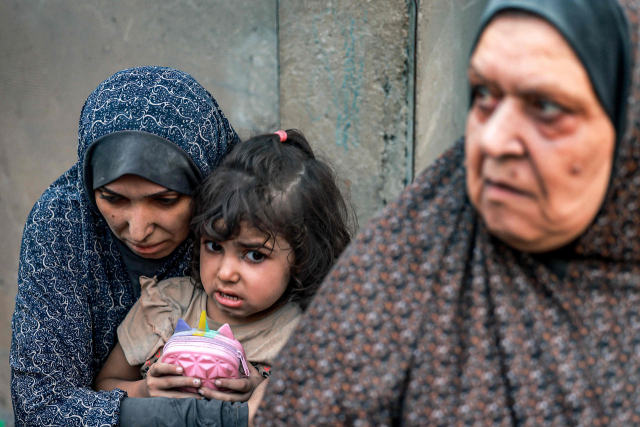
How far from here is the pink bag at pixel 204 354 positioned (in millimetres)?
1917

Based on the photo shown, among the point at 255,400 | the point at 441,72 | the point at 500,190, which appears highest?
the point at 500,190

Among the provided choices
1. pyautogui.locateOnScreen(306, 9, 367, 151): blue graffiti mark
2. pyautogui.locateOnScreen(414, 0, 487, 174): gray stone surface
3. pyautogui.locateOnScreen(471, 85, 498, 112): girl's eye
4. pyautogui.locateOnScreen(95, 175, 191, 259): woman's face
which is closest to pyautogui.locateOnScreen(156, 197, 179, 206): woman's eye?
pyautogui.locateOnScreen(95, 175, 191, 259): woman's face

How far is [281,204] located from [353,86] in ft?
4.72

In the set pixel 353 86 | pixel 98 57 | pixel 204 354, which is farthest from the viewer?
pixel 98 57

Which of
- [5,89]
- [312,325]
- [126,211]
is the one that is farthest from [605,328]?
[5,89]

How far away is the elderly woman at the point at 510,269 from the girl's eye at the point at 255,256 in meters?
0.74

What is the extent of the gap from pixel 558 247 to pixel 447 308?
0.86ft

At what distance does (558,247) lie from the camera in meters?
1.30

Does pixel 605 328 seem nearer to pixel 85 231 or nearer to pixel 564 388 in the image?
pixel 564 388

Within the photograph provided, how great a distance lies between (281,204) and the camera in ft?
7.16

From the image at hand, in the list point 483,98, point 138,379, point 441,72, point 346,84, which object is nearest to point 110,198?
point 138,379

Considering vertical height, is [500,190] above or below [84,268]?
above

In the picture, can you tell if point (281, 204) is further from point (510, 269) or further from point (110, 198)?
point (510, 269)

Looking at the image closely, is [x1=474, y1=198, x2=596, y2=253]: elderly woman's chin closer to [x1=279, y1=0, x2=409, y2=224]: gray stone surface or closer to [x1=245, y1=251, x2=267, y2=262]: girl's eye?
[x1=245, y1=251, x2=267, y2=262]: girl's eye
